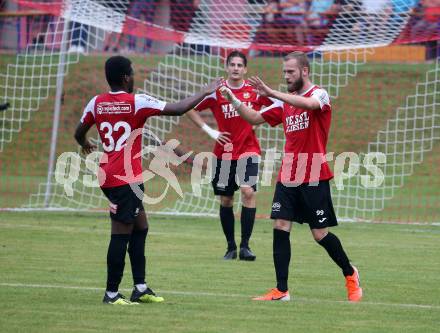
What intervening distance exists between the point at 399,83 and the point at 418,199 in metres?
6.34

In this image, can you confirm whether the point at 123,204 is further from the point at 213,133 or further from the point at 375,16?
the point at 375,16

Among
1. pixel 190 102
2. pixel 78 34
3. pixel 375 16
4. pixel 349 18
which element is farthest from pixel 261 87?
pixel 78 34

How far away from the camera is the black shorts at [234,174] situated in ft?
38.7

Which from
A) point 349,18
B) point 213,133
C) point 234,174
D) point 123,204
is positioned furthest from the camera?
point 349,18

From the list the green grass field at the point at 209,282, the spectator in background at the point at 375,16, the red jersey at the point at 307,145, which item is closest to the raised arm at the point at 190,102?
the red jersey at the point at 307,145

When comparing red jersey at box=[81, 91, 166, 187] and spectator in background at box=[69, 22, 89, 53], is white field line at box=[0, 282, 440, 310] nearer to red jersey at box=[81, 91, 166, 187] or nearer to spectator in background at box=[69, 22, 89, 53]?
red jersey at box=[81, 91, 166, 187]

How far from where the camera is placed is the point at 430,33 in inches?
621

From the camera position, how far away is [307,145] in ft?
28.3

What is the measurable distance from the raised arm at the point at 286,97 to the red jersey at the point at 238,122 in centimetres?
352

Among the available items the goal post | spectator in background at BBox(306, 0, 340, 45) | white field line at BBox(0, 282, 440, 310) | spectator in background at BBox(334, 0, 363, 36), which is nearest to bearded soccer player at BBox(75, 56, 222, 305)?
white field line at BBox(0, 282, 440, 310)

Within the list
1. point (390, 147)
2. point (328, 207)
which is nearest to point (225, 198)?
point (328, 207)

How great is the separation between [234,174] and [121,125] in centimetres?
404

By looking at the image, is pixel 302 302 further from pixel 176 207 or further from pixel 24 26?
pixel 24 26

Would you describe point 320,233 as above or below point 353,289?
above
